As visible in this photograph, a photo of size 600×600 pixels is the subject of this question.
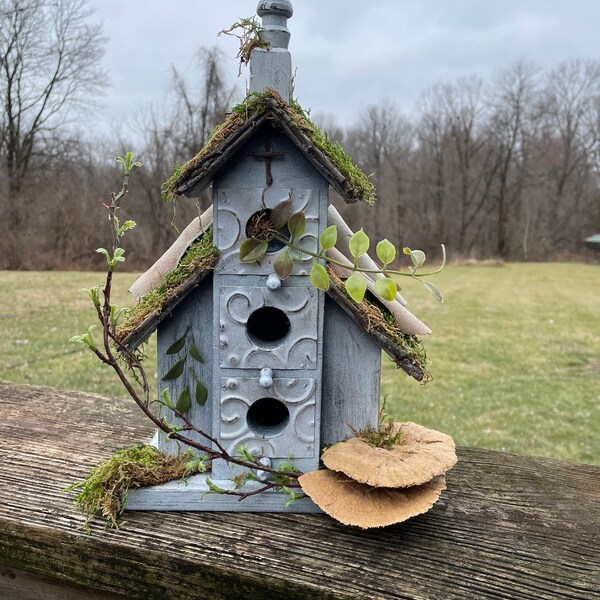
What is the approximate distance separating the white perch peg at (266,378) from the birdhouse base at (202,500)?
0.92ft

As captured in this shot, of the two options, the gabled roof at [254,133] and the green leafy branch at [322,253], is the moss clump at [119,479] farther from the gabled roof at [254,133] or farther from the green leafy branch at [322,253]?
the gabled roof at [254,133]

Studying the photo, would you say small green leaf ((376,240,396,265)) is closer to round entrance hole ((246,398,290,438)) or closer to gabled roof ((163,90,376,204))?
gabled roof ((163,90,376,204))

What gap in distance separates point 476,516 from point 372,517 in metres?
0.38

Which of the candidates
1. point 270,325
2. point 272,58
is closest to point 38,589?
point 270,325

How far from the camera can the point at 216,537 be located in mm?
1370

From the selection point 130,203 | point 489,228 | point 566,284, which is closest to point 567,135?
point 489,228

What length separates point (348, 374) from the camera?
1582 mm

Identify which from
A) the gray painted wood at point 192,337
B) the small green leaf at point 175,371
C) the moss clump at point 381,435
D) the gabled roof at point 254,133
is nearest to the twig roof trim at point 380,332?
the moss clump at point 381,435

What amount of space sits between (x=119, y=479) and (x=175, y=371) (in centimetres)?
31

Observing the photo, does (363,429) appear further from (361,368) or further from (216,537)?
(216,537)

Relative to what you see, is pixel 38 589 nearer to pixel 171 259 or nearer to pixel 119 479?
pixel 119 479

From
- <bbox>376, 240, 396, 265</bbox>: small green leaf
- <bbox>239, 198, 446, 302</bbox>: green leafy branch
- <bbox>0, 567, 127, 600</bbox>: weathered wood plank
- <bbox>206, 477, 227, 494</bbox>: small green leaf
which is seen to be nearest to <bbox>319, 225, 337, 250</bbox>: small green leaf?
<bbox>239, 198, 446, 302</bbox>: green leafy branch

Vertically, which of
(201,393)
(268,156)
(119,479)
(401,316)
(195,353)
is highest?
(268,156)

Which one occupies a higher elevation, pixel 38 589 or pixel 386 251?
pixel 386 251
